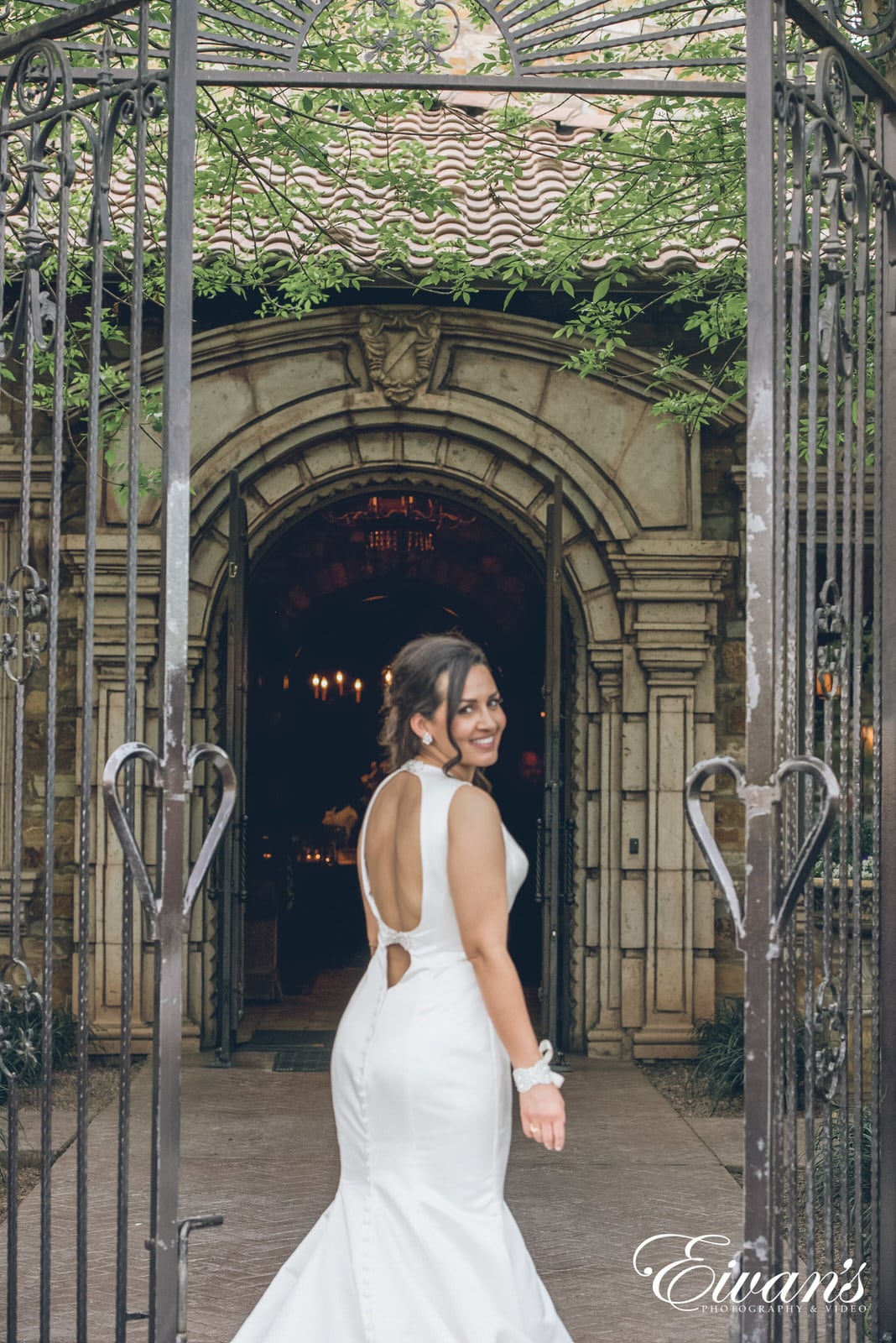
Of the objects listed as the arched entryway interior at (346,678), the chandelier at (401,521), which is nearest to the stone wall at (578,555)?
the arched entryway interior at (346,678)

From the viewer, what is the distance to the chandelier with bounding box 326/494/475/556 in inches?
525

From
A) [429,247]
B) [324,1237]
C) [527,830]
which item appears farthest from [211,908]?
[527,830]

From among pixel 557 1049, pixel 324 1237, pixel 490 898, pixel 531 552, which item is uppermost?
pixel 531 552

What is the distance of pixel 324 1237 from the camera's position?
3.69 metres

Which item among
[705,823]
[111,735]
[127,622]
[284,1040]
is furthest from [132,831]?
[284,1040]

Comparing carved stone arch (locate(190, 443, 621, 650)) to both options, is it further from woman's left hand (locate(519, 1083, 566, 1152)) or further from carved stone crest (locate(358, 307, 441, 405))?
woman's left hand (locate(519, 1083, 566, 1152))

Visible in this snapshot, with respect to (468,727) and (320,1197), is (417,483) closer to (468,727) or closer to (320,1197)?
(320,1197)

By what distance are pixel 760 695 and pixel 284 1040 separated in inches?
288

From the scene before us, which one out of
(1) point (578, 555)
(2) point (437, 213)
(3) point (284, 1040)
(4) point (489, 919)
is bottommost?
(3) point (284, 1040)

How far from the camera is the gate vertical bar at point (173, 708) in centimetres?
315

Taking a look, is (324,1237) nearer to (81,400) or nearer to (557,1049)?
(81,400)

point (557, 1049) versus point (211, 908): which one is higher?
point (211, 908)

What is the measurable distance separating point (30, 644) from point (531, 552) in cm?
652

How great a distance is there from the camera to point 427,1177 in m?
3.59
